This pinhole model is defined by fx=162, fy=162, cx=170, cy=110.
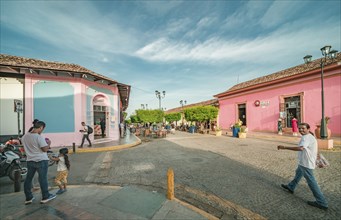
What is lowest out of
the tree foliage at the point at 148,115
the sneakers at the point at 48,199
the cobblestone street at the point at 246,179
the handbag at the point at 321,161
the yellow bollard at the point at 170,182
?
the cobblestone street at the point at 246,179

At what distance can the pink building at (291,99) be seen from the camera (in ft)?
37.6

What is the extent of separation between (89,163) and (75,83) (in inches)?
267

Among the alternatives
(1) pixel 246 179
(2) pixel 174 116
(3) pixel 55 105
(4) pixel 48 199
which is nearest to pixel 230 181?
(1) pixel 246 179

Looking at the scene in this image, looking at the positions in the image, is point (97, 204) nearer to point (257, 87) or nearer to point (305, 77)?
point (305, 77)

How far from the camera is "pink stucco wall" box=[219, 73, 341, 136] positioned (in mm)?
11375

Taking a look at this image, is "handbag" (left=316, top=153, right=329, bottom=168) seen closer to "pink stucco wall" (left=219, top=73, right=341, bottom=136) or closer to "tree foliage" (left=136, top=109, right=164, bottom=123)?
"pink stucco wall" (left=219, top=73, right=341, bottom=136)

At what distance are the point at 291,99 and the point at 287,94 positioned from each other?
549 mm

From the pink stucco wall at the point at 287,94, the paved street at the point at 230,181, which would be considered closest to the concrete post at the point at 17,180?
the paved street at the point at 230,181

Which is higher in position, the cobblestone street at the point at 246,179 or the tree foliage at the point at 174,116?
the tree foliage at the point at 174,116

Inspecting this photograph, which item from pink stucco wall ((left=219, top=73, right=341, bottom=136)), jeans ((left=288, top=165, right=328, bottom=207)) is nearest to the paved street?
jeans ((left=288, top=165, right=328, bottom=207))

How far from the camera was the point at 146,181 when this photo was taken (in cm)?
450

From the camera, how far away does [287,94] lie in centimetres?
1455

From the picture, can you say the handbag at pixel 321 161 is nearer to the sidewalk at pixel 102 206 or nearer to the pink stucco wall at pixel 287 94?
the sidewalk at pixel 102 206

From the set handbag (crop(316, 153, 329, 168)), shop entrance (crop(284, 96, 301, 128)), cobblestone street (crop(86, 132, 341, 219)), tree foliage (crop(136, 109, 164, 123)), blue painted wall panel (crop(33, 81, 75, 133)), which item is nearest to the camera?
cobblestone street (crop(86, 132, 341, 219))
